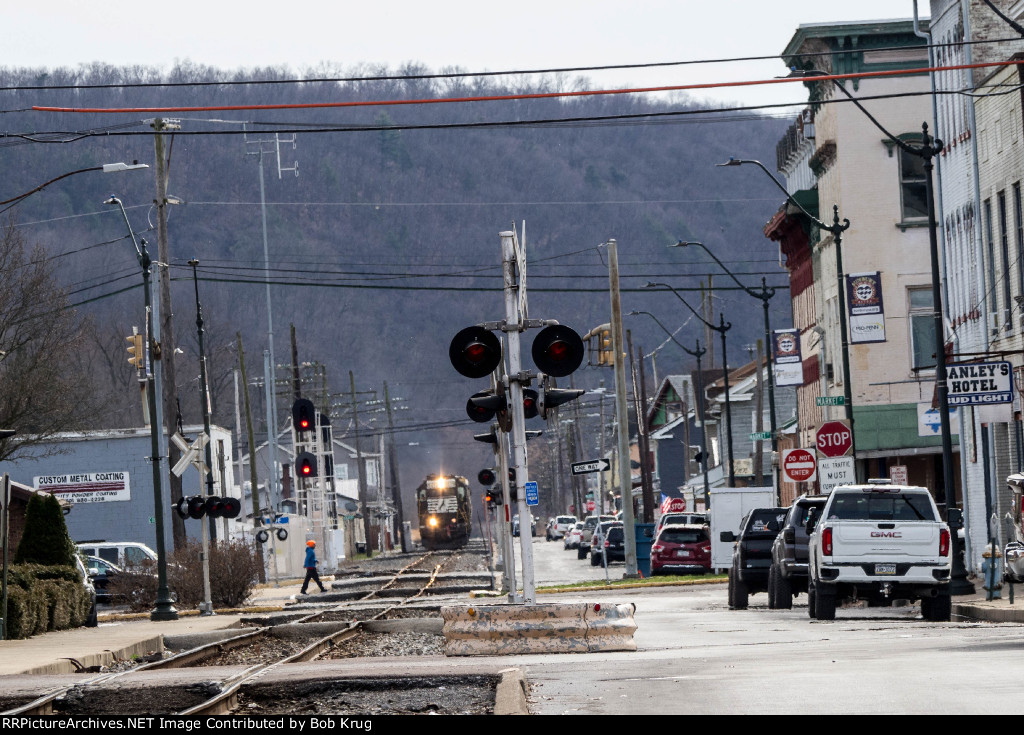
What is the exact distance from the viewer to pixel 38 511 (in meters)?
35.5

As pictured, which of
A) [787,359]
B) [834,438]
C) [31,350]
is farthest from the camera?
[31,350]

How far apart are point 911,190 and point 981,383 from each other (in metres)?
26.5

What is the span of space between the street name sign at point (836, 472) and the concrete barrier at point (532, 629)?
16.9 metres

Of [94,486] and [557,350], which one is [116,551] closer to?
[94,486]

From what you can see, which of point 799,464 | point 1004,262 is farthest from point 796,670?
point 799,464

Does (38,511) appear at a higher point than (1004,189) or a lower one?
lower

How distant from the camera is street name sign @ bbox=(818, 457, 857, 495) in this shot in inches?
1455

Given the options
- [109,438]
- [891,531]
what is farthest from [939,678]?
[109,438]

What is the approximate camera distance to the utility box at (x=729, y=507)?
47.3 metres

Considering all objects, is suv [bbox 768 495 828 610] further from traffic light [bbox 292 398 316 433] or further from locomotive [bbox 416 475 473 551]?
locomotive [bbox 416 475 473 551]

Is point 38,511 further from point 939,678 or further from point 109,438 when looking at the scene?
point 109,438

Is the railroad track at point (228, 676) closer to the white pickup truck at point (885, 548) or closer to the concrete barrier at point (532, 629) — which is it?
the concrete barrier at point (532, 629)

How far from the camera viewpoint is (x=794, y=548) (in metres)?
28.8

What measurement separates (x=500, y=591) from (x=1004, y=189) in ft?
53.3
